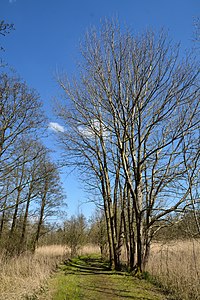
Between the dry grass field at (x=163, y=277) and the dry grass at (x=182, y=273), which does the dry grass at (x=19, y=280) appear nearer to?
the dry grass field at (x=163, y=277)

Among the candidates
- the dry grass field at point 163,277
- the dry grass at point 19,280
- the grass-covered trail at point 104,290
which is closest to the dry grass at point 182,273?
the dry grass field at point 163,277

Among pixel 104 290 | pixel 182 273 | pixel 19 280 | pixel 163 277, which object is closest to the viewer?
pixel 182 273

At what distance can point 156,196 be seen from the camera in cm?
998

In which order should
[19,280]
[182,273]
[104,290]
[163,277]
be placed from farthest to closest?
[163,277]
[19,280]
[104,290]
[182,273]

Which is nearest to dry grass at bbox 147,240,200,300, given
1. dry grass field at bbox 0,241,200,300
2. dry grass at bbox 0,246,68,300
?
dry grass field at bbox 0,241,200,300

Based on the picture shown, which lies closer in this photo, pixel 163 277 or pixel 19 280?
pixel 19 280

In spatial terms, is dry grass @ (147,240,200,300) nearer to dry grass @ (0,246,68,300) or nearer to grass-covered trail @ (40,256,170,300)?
grass-covered trail @ (40,256,170,300)

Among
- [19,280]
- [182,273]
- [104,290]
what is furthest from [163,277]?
[19,280]

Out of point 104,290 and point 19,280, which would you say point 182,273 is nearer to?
point 104,290

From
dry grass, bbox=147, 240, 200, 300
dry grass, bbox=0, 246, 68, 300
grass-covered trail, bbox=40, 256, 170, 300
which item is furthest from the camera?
grass-covered trail, bbox=40, 256, 170, 300

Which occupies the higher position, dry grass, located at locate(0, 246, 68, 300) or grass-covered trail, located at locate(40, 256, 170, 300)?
dry grass, located at locate(0, 246, 68, 300)

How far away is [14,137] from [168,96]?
623cm

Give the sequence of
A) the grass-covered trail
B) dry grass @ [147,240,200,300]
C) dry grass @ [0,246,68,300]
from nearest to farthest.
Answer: dry grass @ [147,240,200,300] < dry grass @ [0,246,68,300] < the grass-covered trail

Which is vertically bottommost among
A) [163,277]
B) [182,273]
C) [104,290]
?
[104,290]
